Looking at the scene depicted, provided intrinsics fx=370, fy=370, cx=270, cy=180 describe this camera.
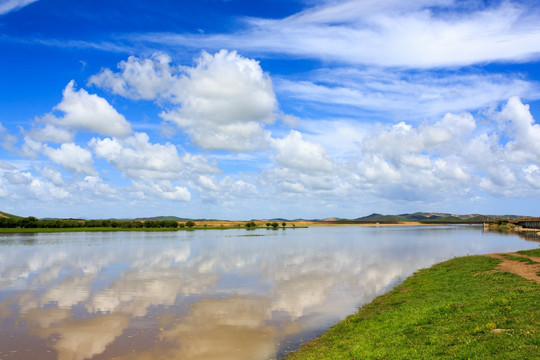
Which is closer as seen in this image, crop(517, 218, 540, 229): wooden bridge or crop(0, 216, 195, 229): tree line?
crop(0, 216, 195, 229): tree line

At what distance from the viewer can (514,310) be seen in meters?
17.6

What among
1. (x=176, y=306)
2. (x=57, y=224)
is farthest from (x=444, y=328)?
(x=57, y=224)

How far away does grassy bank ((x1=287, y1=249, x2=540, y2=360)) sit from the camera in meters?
13.8

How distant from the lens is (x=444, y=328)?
56.0 feet

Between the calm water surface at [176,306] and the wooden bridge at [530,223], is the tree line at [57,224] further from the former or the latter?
the wooden bridge at [530,223]

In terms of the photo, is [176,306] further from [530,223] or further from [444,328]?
[530,223]

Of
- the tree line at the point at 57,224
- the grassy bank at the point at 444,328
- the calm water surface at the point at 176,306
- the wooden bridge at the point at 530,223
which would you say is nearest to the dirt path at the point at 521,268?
the grassy bank at the point at 444,328

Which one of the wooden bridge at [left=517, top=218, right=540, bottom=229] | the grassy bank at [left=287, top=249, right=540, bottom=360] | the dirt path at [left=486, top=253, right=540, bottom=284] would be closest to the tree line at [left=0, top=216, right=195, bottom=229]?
the dirt path at [left=486, top=253, right=540, bottom=284]

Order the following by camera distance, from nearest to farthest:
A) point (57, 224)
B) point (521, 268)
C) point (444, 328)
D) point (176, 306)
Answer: point (444, 328)
point (176, 306)
point (521, 268)
point (57, 224)

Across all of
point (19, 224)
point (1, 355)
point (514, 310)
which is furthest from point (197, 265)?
point (19, 224)

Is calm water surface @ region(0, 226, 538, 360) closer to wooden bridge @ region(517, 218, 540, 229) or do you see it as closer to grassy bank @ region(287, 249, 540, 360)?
grassy bank @ region(287, 249, 540, 360)

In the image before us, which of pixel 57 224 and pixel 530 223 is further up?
pixel 57 224

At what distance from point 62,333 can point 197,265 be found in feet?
100

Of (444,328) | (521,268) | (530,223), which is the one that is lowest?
(521,268)
